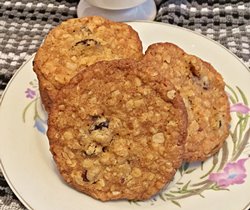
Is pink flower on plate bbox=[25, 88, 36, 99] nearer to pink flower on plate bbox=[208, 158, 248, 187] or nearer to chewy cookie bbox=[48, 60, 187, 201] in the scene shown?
chewy cookie bbox=[48, 60, 187, 201]

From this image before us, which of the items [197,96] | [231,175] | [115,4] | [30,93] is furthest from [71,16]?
[231,175]

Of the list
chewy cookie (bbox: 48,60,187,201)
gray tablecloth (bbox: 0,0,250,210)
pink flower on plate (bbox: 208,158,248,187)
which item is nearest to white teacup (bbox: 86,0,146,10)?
gray tablecloth (bbox: 0,0,250,210)

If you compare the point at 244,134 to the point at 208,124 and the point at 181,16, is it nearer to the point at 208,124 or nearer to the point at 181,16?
the point at 208,124

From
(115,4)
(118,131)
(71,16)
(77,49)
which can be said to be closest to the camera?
(118,131)

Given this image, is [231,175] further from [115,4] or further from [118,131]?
[115,4]

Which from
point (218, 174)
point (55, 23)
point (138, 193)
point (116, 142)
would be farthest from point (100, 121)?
point (55, 23)

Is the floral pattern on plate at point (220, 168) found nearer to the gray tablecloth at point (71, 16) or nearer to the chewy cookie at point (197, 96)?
the chewy cookie at point (197, 96)
